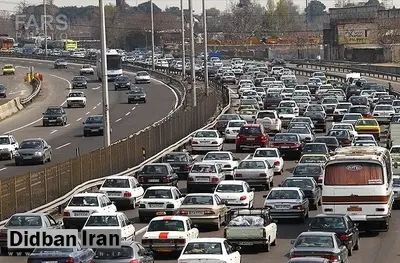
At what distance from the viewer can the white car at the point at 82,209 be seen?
37.6 meters

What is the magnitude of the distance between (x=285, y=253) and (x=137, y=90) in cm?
7271

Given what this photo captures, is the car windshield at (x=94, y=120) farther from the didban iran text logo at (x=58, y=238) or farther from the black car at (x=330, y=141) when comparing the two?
the didban iran text logo at (x=58, y=238)

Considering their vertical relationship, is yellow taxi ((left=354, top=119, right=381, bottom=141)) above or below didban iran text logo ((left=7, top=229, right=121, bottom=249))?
below

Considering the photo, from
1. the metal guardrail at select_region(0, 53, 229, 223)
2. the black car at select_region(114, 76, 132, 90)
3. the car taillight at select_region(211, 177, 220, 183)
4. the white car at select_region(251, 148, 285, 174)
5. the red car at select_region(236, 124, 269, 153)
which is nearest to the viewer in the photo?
the metal guardrail at select_region(0, 53, 229, 223)

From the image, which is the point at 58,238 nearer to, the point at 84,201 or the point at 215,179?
the point at 84,201

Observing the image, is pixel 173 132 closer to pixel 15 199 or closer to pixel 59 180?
pixel 59 180

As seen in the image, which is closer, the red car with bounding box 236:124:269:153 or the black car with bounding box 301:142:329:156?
the black car with bounding box 301:142:329:156

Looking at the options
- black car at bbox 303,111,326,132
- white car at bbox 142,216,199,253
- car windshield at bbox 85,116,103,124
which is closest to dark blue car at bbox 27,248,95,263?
white car at bbox 142,216,199,253

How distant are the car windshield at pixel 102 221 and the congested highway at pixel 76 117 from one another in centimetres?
2181

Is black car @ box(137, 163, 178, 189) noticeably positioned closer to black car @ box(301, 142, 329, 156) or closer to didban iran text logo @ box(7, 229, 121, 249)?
black car @ box(301, 142, 329, 156)

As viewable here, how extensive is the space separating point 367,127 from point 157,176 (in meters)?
24.0

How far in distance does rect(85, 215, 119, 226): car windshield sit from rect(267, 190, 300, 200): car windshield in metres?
7.43

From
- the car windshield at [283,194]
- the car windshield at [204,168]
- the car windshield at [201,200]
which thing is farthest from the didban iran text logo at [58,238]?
the car windshield at [204,168]

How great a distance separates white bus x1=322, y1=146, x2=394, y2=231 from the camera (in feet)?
122
